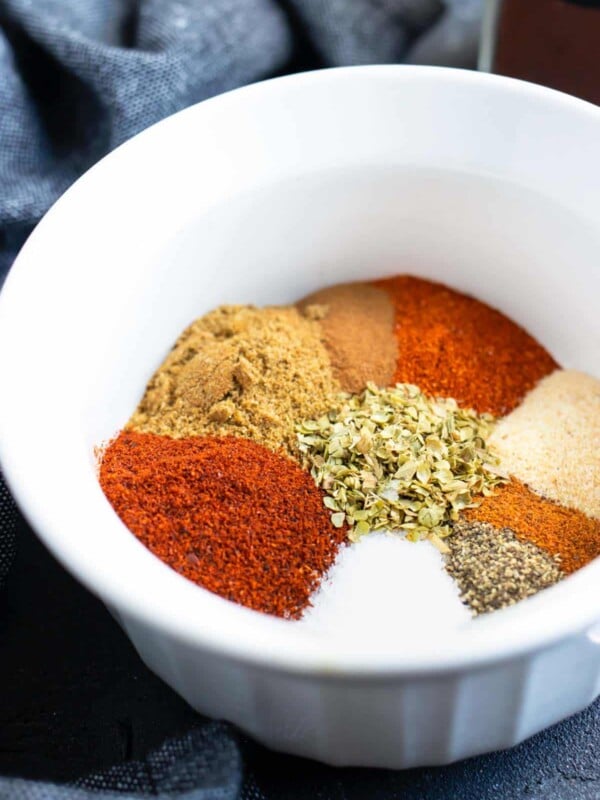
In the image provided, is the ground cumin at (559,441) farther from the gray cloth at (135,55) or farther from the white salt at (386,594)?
the gray cloth at (135,55)

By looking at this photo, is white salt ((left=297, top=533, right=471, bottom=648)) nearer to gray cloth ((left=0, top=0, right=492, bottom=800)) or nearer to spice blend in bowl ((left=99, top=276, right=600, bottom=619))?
spice blend in bowl ((left=99, top=276, right=600, bottom=619))

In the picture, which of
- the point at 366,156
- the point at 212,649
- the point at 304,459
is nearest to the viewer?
the point at 212,649

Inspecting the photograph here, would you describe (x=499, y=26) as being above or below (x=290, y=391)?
above

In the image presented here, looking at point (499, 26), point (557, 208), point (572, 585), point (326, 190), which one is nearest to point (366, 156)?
point (326, 190)

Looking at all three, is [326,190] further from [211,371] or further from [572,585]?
[572,585]

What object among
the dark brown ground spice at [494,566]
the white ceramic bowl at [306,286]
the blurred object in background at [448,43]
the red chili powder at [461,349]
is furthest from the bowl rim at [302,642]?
the blurred object in background at [448,43]

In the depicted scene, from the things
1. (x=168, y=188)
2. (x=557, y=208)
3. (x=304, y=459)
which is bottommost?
(x=304, y=459)

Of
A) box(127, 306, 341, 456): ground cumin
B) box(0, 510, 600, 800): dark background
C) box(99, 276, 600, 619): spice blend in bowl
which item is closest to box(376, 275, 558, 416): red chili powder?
box(99, 276, 600, 619): spice blend in bowl
